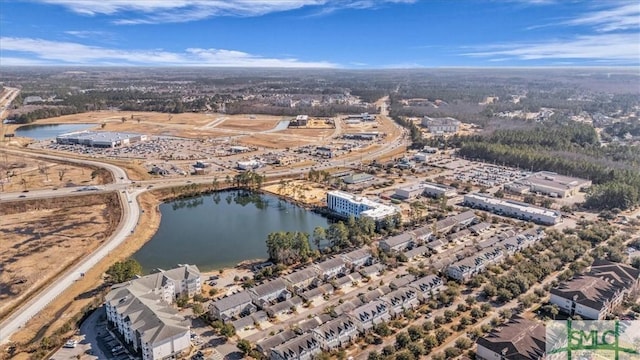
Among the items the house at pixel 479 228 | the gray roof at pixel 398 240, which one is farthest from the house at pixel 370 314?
the house at pixel 479 228

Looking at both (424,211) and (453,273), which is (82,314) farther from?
(424,211)

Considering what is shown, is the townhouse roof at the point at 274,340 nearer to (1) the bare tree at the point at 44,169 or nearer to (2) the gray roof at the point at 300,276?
(2) the gray roof at the point at 300,276

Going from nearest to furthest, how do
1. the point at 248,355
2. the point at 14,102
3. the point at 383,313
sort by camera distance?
the point at 248,355 → the point at 383,313 → the point at 14,102

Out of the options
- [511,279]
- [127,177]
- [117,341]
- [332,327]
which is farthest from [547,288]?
[127,177]

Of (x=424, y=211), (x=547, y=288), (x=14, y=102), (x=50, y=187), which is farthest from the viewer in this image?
(x=14, y=102)

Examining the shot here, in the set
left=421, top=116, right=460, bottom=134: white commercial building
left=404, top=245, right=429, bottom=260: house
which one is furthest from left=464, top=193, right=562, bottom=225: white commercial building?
left=421, top=116, right=460, bottom=134: white commercial building
